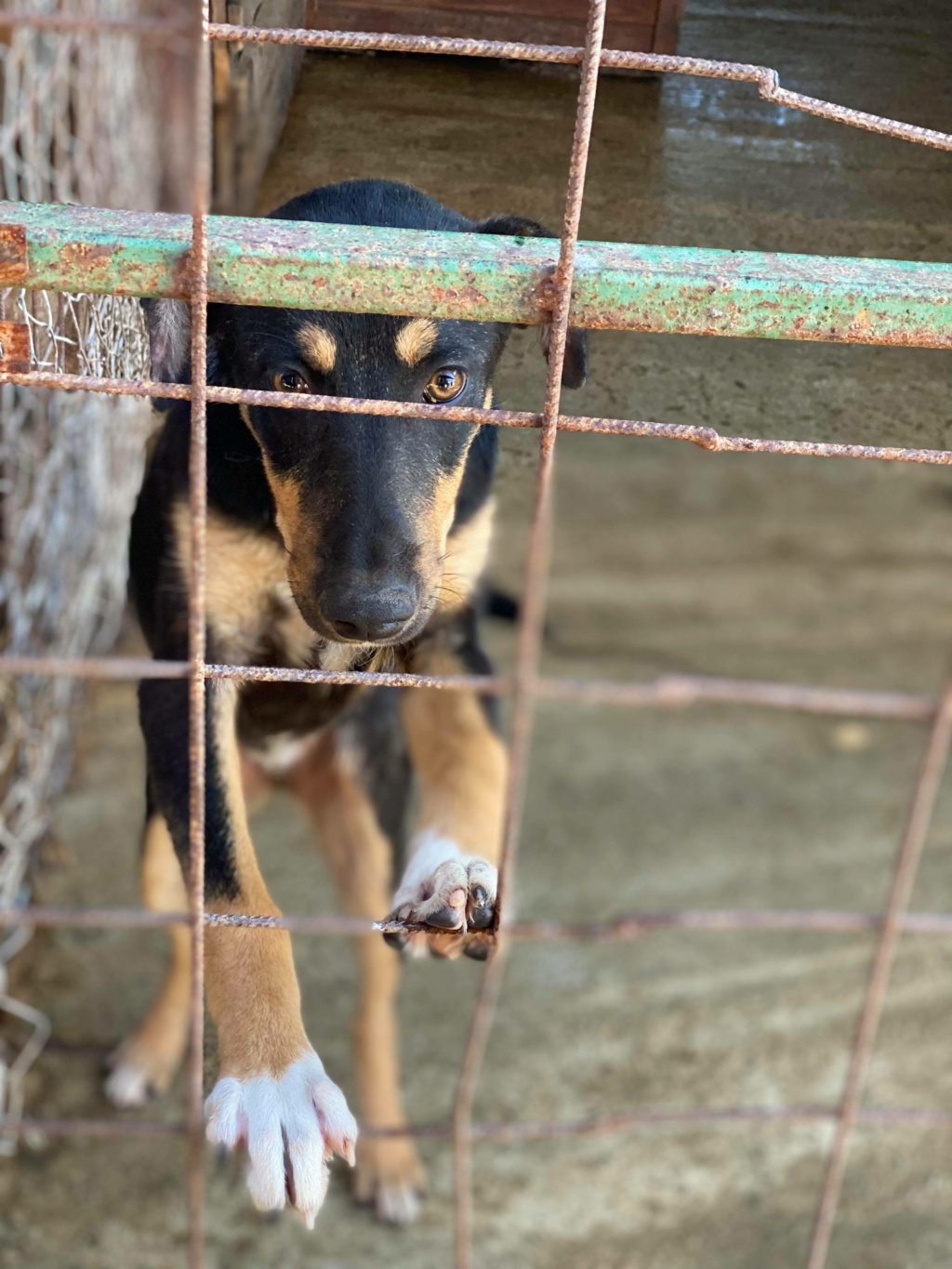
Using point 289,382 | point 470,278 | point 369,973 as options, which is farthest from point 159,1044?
point 470,278

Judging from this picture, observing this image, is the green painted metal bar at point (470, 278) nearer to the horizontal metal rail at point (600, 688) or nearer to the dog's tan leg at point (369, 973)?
the horizontal metal rail at point (600, 688)

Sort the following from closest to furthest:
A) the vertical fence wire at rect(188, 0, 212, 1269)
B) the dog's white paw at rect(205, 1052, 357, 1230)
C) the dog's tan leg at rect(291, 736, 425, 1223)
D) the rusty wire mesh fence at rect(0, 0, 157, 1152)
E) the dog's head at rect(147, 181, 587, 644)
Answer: the vertical fence wire at rect(188, 0, 212, 1269) → the dog's white paw at rect(205, 1052, 357, 1230) → the dog's head at rect(147, 181, 587, 644) → the dog's tan leg at rect(291, 736, 425, 1223) → the rusty wire mesh fence at rect(0, 0, 157, 1152)

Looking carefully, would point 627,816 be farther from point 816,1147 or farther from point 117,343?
point 117,343

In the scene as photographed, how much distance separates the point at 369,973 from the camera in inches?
116

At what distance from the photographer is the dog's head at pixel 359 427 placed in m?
1.58

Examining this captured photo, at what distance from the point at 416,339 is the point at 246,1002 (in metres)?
0.88

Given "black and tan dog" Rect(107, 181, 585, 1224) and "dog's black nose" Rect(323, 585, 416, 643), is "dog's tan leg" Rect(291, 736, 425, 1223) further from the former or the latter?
"dog's black nose" Rect(323, 585, 416, 643)

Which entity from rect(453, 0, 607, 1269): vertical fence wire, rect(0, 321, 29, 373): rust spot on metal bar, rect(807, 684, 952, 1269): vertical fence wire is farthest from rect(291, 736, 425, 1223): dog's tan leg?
rect(0, 321, 29, 373): rust spot on metal bar

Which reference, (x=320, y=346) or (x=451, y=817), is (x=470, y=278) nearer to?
(x=320, y=346)

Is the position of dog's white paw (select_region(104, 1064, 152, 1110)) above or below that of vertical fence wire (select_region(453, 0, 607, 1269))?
below

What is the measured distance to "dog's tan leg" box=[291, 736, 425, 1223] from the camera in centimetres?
288

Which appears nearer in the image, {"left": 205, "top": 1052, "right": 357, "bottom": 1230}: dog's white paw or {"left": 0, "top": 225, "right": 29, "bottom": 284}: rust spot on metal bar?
{"left": 0, "top": 225, "right": 29, "bottom": 284}: rust spot on metal bar

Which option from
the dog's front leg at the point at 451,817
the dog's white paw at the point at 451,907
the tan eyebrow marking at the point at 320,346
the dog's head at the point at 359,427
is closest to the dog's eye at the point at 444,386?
the dog's head at the point at 359,427

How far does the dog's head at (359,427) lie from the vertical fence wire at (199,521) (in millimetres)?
119
